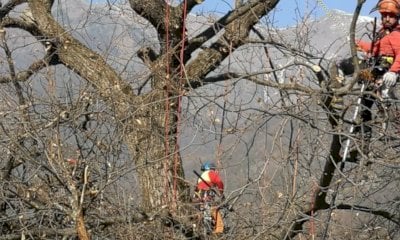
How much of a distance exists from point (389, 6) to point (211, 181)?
2.40m

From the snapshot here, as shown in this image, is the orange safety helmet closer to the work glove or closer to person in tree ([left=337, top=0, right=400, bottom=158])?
person in tree ([left=337, top=0, right=400, bottom=158])

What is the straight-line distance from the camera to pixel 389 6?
5969 millimetres

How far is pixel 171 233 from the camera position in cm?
665

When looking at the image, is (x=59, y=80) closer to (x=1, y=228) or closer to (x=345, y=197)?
(x=1, y=228)

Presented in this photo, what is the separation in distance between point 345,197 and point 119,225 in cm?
182

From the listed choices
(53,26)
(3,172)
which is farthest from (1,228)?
(53,26)

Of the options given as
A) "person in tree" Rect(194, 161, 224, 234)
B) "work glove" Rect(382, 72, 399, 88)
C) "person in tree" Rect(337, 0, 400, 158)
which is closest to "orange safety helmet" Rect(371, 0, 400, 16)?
"person in tree" Rect(337, 0, 400, 158)

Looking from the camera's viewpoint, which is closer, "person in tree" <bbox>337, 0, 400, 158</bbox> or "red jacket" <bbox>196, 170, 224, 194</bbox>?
"person in tree" <bbox>337, 0, 400, 158</bbox>

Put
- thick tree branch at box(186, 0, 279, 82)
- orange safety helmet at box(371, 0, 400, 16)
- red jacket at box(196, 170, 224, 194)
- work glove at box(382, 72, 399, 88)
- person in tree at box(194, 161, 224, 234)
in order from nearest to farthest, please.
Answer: work glove at box(382, 72, 399, 88) → orange safety helmet at box(371, 0, 400, 16) → person in tree at box(194, 161, 224, 234) → red jacket at box(196, 170, 224, 194) → thick tree branch at box(186, 0, 279, 82)

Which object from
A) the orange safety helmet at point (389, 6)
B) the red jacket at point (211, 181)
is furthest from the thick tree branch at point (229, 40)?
the orange safety helmet at point (389, 6)

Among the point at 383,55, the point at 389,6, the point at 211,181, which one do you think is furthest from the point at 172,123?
the point at 389,6

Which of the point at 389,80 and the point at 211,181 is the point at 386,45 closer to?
the point at 389,80

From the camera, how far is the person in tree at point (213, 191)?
23.0 feet

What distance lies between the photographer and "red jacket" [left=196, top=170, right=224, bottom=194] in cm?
718
